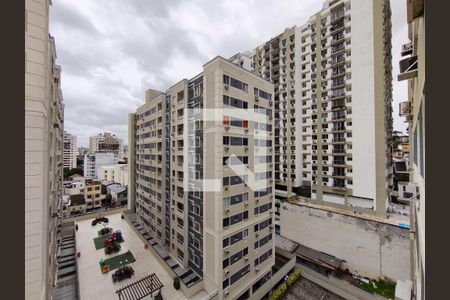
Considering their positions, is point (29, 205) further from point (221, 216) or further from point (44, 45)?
point (221, 216)

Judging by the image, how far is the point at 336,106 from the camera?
28109mm

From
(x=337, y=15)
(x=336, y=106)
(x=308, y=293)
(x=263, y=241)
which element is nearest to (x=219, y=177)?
(x=263, y=241)

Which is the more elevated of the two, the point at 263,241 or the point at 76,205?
the point at 263,241

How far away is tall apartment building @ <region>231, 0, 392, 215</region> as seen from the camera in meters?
24.5

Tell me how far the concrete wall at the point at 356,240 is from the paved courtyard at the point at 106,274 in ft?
60.7

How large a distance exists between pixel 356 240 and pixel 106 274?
2973 centimetres

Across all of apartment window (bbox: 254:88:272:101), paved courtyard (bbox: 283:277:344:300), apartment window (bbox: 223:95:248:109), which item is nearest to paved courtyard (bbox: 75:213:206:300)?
paved courtyard (bbox: 283:277:344:300)

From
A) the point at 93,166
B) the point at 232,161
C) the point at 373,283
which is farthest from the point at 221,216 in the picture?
the point at 93,166

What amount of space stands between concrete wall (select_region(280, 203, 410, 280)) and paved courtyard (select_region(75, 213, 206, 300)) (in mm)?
18515

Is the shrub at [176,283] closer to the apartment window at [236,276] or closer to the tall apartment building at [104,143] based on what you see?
the apartment window at [236,276]

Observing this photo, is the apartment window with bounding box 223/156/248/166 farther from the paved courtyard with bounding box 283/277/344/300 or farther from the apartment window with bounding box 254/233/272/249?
the paved courtyard with bounding box 283/277/344/300

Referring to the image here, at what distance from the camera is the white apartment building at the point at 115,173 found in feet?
223

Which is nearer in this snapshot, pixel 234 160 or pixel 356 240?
pixel 234 160

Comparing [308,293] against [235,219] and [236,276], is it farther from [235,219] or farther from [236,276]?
[235,219]
